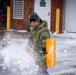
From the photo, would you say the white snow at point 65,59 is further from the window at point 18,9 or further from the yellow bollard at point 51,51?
the window at point 18,9

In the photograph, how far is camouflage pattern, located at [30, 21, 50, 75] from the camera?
22.5 ft

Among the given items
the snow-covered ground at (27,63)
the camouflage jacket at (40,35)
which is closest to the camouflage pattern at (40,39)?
the camouflage jacket at (40,35)

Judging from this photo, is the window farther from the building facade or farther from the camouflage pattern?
the camouflage pattern

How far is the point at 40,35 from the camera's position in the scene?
695 cm

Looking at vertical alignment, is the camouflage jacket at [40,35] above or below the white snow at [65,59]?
above

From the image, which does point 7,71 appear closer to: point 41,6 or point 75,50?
point 75,50

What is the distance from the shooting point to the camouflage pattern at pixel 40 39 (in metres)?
6.86

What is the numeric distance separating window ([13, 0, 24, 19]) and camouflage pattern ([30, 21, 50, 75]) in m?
15.8

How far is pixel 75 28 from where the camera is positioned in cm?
2127

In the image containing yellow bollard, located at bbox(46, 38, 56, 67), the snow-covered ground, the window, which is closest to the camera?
yellow bollard, located at bbox(46, 38, 56, 67)

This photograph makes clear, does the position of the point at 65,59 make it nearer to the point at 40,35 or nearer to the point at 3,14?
the point at 40,35

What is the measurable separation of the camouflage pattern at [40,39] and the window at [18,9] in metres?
15.8

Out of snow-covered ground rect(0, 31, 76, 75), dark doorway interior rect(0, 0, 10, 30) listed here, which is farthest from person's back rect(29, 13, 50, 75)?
dark doorway interior rect(0, 0, 10, 30)

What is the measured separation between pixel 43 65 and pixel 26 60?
1.21 m
